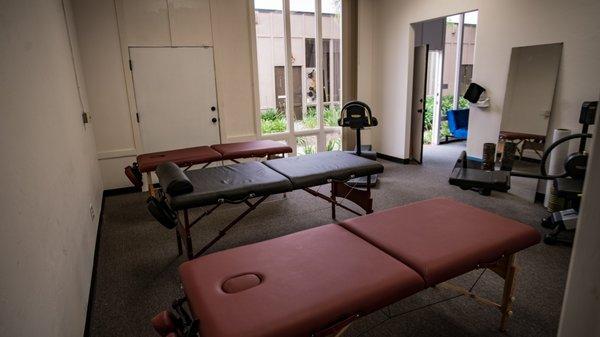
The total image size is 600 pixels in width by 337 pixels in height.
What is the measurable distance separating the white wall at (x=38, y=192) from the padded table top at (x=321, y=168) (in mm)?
1421


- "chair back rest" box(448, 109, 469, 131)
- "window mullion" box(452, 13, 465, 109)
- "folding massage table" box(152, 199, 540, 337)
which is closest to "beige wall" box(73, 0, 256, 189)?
"folding massage table" box(152, 199, 540, 337)

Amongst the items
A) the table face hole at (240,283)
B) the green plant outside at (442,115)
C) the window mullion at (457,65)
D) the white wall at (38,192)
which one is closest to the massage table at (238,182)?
the white wall at (38,192)

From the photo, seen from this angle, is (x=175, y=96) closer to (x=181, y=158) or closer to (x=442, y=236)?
(x=181, y=158)

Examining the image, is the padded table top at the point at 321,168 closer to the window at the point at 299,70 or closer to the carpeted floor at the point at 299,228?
the carpeted floor at the point at 299,228

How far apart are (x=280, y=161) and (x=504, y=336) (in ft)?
6.48

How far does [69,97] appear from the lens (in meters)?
2.84

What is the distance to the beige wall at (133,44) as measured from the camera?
4.01 meters

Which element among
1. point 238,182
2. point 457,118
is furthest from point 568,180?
point 457,118

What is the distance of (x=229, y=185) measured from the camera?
2363 mm

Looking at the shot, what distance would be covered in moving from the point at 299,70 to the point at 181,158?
9.03ft

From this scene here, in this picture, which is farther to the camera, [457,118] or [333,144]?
[457,118]

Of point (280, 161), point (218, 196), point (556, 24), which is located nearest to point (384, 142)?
point (556, 24)

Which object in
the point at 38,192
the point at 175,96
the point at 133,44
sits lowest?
the point at 38,192

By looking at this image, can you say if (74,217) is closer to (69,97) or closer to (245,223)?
(69,97)
